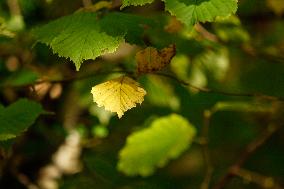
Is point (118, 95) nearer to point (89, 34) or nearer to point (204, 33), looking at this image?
point (89, 34)

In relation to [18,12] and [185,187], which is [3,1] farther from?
[185,187]

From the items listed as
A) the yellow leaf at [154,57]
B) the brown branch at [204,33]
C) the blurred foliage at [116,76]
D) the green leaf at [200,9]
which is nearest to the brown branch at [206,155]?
the blurred foliage at [116,76]

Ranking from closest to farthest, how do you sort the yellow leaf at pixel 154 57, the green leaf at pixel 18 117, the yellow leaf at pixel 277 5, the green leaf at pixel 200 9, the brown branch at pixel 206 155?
the green leaf at pixel 200 9 → the yellow leaf at pixel 154 57 → the green leaf at pixel 18 117 → the brown branch at pixel 206 155 → the yellow leaf at pixel 277 5

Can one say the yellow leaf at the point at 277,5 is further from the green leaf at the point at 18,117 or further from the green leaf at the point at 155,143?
the green leaf at the point at 18,117

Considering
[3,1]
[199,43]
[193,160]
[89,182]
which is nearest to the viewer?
[199,43]

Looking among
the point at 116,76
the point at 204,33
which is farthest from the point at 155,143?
the point at 204,33

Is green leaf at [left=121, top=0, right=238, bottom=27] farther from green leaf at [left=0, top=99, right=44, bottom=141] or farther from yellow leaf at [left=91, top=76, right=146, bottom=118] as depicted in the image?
green leaf at [left=0, top=99, right=44, bottom=141]

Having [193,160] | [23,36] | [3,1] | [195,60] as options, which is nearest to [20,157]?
[23,36]
